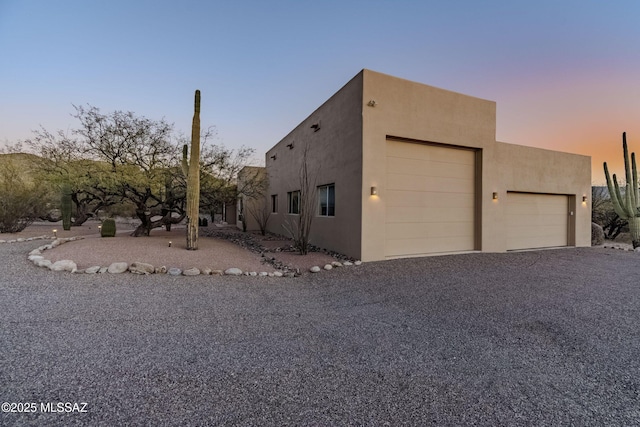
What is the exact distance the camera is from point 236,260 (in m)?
6.39

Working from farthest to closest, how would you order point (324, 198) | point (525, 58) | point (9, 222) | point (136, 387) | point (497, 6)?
1. point (9, 222)
2. point (324, 198)
3. point (525, 58)
4. point (497, 6)
5. point (136, 387)

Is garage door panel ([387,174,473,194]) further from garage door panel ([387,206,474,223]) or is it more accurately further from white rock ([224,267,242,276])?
white rock ([224,267,242,276])

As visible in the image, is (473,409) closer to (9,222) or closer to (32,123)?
(32,123)

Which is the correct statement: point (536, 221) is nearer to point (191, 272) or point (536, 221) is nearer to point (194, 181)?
point (191, 272)

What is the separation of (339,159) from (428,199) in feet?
9.25

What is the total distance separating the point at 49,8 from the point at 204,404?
381 inches

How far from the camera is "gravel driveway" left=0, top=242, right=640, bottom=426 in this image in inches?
66.1

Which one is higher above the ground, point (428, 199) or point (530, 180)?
point (530, 180)

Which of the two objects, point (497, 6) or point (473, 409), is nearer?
point (473, 409)

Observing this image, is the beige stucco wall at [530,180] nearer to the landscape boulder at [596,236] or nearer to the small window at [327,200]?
the landscape boulder at [596,236]

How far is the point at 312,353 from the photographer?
7.86ft

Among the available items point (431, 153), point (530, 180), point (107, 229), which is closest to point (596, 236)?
point (530, 180)

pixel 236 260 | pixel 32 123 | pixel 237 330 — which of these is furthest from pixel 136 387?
pixel 32 123

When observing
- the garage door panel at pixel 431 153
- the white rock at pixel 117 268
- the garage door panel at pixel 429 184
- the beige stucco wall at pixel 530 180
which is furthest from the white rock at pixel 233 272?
the beige stucco wall at pixel 530 180
